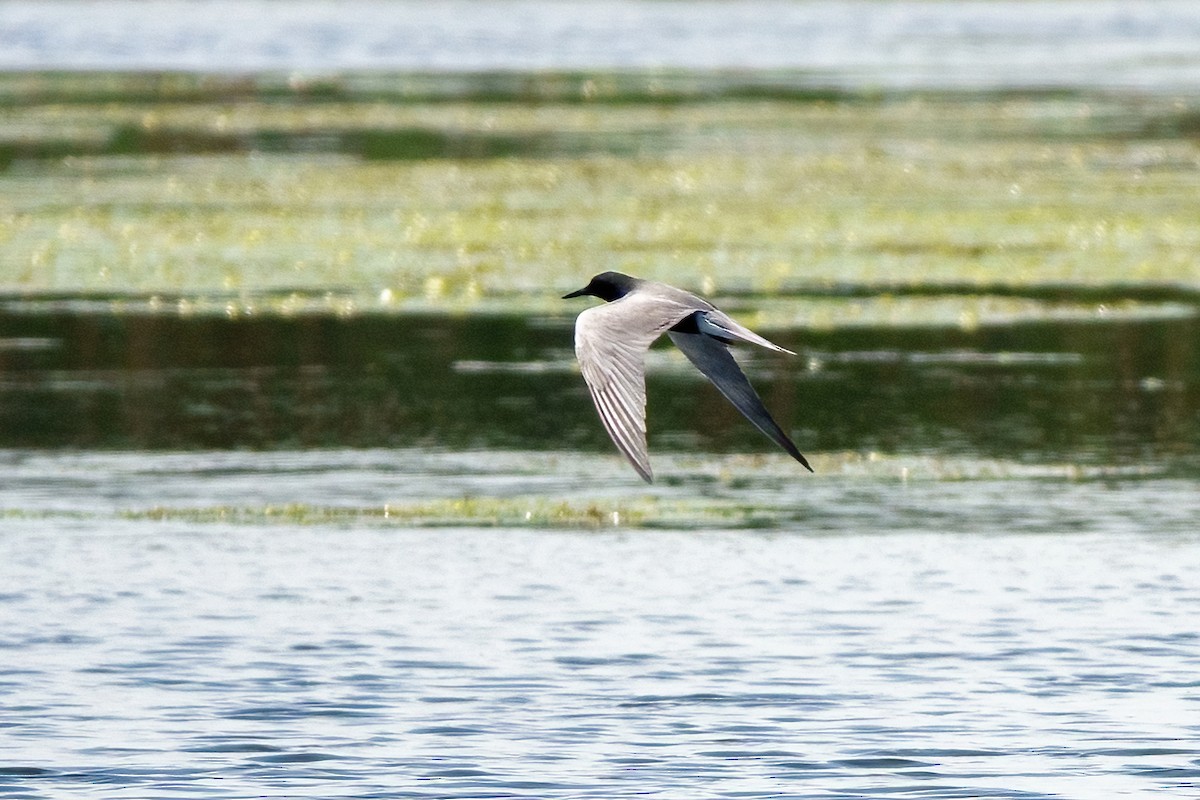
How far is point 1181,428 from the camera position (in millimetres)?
16203

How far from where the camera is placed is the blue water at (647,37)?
2140 inches

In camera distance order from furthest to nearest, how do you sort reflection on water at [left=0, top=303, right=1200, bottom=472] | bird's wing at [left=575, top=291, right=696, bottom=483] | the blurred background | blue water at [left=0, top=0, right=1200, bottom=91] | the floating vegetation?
blue water at [left=0, top=0, right=1200, bottom=91], the floating vegetation, the blurred background, reflection on water at [left=0, top=303, right=1200, bottom=472], bird's wing at [left=575, top=291, right=696, bottom=483]

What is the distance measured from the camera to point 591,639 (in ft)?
36.4

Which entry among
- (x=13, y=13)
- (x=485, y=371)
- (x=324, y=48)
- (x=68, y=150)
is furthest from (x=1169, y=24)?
(x=485, y=371)

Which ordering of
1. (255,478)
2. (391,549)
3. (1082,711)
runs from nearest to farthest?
(1082,711) → (391,549) → (255,478)

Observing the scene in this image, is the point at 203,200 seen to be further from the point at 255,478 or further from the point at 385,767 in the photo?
the point at 385,767

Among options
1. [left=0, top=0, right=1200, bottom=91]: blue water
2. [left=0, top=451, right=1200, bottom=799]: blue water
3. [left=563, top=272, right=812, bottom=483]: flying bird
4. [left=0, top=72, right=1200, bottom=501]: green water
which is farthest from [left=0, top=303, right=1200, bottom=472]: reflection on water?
[left=0, top=0, right=1200, bottom=91]: blue water

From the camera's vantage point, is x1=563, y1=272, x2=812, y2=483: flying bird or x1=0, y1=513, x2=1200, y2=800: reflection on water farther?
x1=0, y1=513, x2=1200, y2=800: reflection on water

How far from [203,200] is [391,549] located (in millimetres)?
15658

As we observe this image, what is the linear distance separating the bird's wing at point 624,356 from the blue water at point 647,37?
38.6 m

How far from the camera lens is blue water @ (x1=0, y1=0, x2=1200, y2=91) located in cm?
5434

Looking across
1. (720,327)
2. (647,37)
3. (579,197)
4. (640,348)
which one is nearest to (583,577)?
(720,327)

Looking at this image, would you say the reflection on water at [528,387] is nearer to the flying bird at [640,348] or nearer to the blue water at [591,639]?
the blue water at [591,639]

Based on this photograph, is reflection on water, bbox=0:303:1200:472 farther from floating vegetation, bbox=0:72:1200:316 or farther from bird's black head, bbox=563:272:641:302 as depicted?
bird's black head, bbox=563:272:641:302
